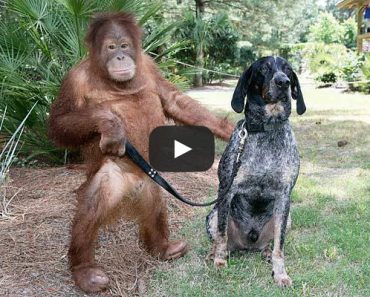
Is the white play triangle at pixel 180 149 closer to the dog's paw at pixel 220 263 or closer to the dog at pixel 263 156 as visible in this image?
the dog at pixel 263 156

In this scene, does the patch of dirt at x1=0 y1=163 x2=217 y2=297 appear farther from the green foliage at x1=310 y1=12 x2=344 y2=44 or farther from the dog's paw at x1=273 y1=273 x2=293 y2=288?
the green foliage at x1=310 y1=12 x2=344 y2=44

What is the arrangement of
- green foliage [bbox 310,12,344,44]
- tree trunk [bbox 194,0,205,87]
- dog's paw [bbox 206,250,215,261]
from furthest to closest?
green foliage [bbox 310,12,344,44] < tree trunk [bbox 194,0,205,87] < dog's paw [bbox 206,250,215,261]

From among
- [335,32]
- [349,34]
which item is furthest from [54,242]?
[335,32]

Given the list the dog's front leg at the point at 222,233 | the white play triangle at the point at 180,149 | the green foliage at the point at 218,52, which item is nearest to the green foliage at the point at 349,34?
the green foliage at the point at 218,52

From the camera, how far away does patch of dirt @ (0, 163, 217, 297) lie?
325 cm

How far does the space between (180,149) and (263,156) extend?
0.77 m

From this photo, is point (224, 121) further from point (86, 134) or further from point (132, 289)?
point (132, 289)

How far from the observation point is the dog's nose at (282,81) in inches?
118

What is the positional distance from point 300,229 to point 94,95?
2.04 meters

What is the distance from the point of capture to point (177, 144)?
146 inches

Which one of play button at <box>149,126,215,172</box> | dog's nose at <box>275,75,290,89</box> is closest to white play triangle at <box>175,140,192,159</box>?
play button at <box>149,126,215,172</box>

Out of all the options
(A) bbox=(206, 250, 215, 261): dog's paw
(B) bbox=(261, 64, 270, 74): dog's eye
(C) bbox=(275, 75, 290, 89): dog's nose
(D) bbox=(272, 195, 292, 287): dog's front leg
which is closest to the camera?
(C) bbox=(275, 75, 290, 89): dog's nose

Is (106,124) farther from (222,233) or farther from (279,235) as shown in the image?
(279,235)

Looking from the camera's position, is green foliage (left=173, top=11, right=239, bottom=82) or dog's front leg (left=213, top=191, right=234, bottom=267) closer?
dog's front leg (left=213, top=191, right=234, bottom=267)
